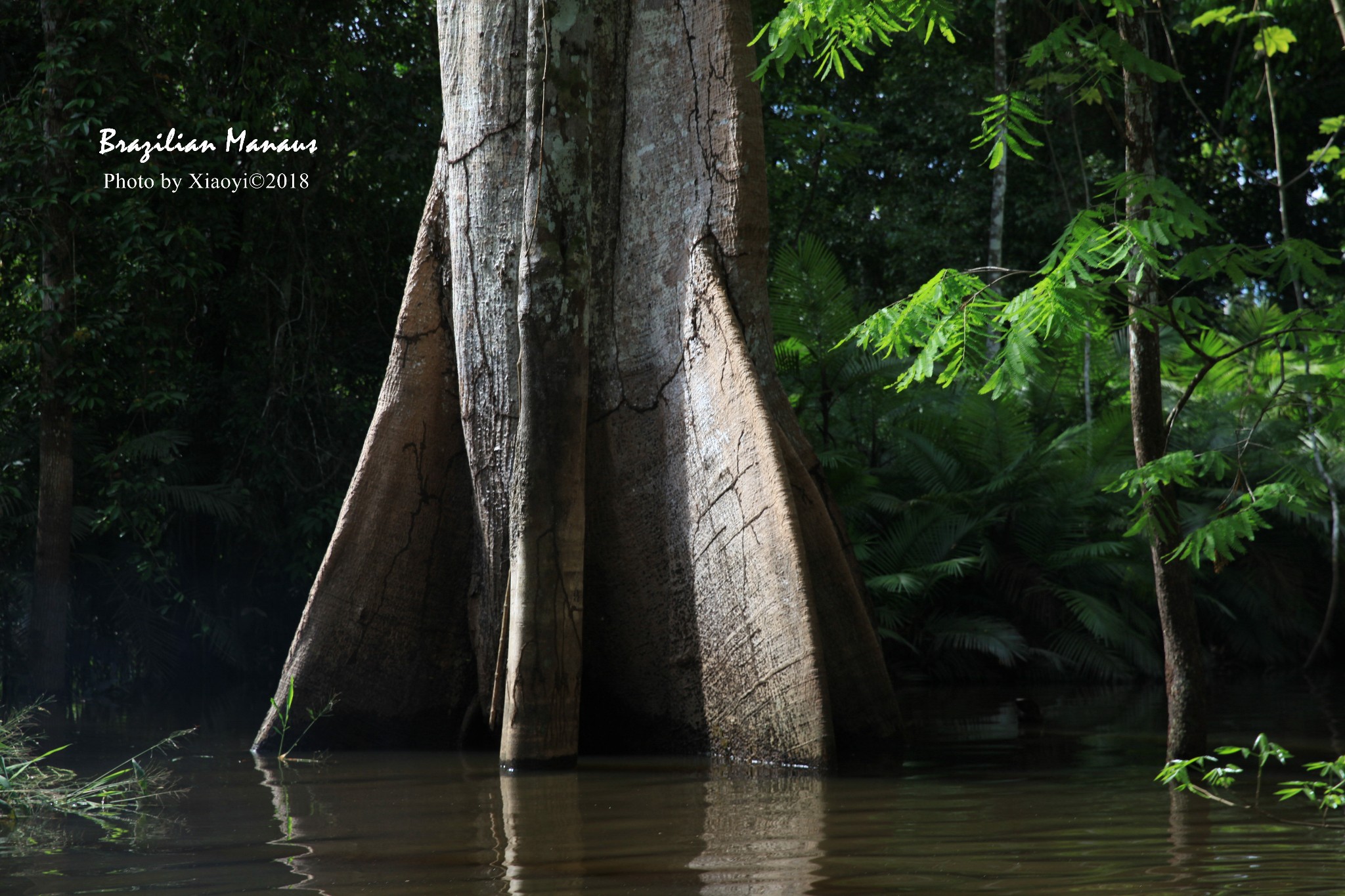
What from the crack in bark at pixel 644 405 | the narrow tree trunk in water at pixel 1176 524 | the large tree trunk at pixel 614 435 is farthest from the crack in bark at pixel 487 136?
the narrow tree trunk in water at pixel 1176 524

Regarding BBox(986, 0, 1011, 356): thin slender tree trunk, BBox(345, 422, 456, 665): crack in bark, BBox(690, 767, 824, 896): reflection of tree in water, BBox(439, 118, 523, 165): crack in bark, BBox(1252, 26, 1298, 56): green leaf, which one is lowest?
BBox(690, 767, 824, 896): reflection of tree in water

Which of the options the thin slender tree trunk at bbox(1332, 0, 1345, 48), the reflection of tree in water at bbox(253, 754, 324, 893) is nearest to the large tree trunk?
the reflection of tree in water at bbox(253, 754, 324, 893)

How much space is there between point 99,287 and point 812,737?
6156 millimetres

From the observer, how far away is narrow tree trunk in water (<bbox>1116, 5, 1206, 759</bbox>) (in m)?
3.97

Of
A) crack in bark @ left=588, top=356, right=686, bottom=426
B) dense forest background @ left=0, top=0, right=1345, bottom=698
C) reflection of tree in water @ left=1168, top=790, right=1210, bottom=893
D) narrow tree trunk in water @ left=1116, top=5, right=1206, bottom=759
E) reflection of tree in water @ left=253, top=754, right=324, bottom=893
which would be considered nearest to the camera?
reflection of tree in water @ left=1168, top=790, right=1210, bottom=893

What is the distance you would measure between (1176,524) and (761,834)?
1.75 meters

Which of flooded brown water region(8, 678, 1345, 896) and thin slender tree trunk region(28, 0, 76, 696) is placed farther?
thin slender tree trunk region(28, 0, 76, 696)

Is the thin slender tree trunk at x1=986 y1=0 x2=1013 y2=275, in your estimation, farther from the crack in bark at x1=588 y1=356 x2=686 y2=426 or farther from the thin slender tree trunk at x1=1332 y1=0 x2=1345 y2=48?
the thin slender tree trunk at x1=1332 y1=0 x2=1345 y2=48

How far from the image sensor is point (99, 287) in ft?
26.3

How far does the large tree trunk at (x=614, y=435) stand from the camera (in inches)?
179

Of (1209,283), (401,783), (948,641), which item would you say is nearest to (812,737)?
(401,783)

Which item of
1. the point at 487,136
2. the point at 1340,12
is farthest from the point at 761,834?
the point at 487,136

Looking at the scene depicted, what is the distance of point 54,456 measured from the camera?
7.89 metres

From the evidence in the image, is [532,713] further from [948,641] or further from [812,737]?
[948,641]
